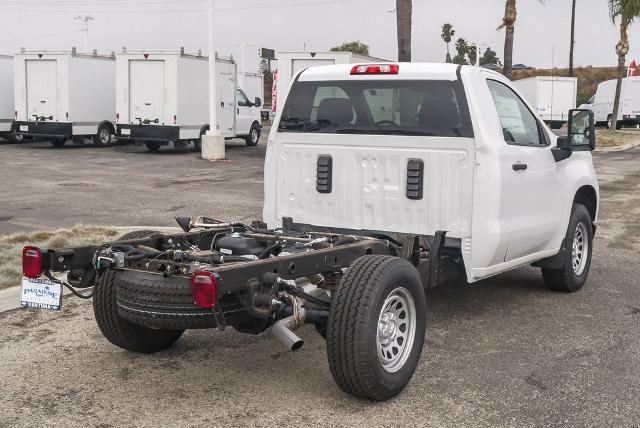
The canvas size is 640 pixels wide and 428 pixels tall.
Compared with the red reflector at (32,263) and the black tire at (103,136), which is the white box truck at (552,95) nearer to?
the black tire at (103,136)

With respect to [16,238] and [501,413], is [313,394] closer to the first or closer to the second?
[501,413]

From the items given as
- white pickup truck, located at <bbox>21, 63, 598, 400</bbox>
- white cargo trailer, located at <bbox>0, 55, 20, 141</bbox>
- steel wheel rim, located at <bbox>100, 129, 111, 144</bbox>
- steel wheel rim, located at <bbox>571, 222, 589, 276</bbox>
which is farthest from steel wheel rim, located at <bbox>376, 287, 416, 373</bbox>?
white cargo trailer, located at <bbox>0, 55, 20, 141</bbox>

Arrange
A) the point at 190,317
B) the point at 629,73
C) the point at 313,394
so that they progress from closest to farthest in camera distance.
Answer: the point at 190,317
the point at 313,394
the point at 629,73

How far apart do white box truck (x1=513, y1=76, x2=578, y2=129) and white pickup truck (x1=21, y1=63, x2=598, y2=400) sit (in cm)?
3934

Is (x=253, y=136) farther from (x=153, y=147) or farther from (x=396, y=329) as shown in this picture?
(x=396, y=329)

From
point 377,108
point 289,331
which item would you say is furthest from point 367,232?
point 289,331

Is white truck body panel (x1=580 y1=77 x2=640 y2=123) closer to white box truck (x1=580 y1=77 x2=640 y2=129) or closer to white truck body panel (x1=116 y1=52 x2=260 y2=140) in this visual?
white box truck (x1=580 y1=77 x2=640 y2=129)

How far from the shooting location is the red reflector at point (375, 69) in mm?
6124

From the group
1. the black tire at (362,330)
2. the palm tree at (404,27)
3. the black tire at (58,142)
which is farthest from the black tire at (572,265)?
the black tire at (58,142)

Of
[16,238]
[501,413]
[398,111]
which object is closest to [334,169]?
[398,111]

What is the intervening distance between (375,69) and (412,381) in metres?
2.43

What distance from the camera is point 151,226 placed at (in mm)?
10641

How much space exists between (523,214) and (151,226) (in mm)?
5770

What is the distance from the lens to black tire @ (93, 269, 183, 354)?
5090 millimetres
